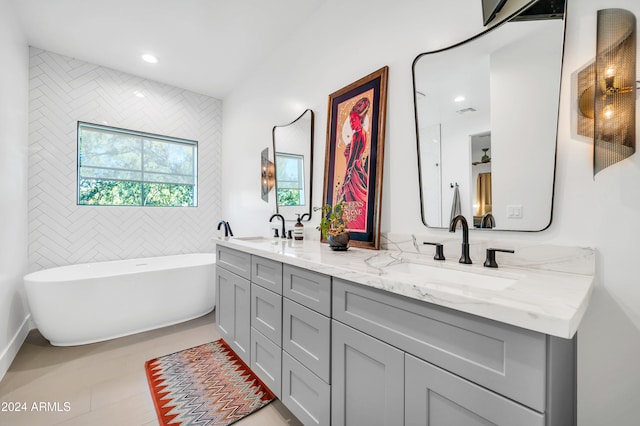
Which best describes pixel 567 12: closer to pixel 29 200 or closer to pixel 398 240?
pixel 398 240

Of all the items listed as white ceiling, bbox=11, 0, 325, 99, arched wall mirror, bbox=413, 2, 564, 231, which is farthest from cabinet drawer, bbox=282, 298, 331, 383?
white ceiling, bbox=11, 0, 325, 99

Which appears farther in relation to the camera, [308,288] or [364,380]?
[308,288]

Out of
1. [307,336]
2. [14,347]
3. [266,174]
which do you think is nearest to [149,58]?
[266,174]

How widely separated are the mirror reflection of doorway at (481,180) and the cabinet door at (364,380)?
0.79 metres

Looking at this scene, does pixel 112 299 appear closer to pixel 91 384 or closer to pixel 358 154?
pixel 91 384

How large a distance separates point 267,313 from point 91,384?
57.1 inches

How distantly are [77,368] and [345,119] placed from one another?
2.85 metres

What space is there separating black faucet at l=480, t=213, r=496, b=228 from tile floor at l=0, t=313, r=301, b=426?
154 cm

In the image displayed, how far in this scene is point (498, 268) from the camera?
118cm

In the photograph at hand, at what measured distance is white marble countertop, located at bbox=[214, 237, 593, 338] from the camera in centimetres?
64

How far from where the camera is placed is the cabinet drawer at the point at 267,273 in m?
1.60

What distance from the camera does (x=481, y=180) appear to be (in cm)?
133

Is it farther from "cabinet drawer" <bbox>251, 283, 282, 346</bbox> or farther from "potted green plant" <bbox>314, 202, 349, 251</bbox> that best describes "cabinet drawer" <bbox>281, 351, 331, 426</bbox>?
"potted green plant" <bbox>314, 202, 349, 251</bbox>

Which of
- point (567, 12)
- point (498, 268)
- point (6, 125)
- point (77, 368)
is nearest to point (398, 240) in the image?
point (498, 268)
